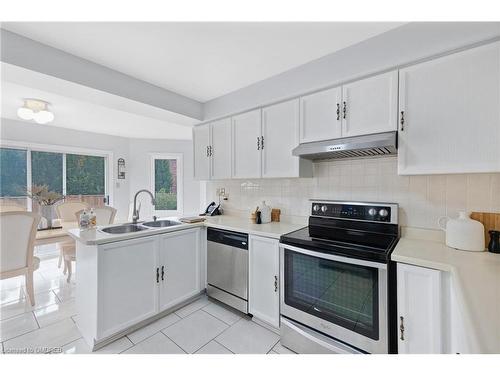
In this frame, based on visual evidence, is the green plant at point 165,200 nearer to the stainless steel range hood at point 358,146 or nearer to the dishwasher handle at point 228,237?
the dishwasher handle at point 228,237

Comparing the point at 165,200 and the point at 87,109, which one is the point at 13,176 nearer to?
the point at 87,109

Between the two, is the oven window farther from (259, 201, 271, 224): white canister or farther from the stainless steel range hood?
the stainless steel range hood

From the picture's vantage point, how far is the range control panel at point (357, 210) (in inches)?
66.0

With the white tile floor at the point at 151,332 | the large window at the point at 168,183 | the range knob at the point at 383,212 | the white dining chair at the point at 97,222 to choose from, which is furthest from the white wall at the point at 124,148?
the range knob at the point at 383,212

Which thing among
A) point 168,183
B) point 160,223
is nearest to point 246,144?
point 160,223

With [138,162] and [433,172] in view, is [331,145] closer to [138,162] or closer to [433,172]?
[433,172]

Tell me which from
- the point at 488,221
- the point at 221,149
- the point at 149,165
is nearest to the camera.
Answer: the point at 488,221

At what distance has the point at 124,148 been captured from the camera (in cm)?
501

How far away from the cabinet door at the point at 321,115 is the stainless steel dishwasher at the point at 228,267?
1.08 metres

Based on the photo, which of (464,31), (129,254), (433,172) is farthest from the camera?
(129,254)

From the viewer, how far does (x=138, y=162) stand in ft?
16.9

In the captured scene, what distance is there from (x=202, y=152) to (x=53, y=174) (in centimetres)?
328
